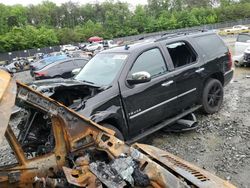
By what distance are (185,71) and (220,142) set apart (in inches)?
58.4

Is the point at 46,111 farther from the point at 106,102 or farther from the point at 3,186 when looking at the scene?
the point at 106,102

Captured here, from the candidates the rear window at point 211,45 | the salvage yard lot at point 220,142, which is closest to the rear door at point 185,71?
the rear window at point 211,45

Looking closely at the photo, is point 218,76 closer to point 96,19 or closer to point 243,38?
point 243,38

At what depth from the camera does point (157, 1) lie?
292 ft

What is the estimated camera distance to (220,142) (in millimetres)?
5727

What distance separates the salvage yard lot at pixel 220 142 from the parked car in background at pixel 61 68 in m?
9.49

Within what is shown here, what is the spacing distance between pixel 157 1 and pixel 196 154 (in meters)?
88.1

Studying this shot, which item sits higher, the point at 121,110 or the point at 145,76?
the point at 145,76

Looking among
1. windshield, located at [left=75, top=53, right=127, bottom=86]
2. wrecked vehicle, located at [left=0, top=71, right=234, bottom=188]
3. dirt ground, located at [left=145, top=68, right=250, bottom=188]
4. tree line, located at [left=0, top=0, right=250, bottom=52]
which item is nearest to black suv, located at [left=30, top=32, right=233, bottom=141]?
windshield, located at [left=75, top=53, right=127, bottom=86]

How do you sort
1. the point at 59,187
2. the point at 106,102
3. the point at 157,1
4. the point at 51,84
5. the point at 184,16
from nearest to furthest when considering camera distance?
the point at 59,187 < the point at 51,84 < the point at 106,102 < the point at 184,16 < the point at 157,1

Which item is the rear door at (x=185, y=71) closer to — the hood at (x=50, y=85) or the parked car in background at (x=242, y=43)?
the hood at (x=50, y=85)

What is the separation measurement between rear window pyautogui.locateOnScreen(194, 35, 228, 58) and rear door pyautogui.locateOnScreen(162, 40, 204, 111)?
355 mm

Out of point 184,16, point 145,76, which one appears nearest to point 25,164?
point 145,76

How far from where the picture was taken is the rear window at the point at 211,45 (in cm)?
688
